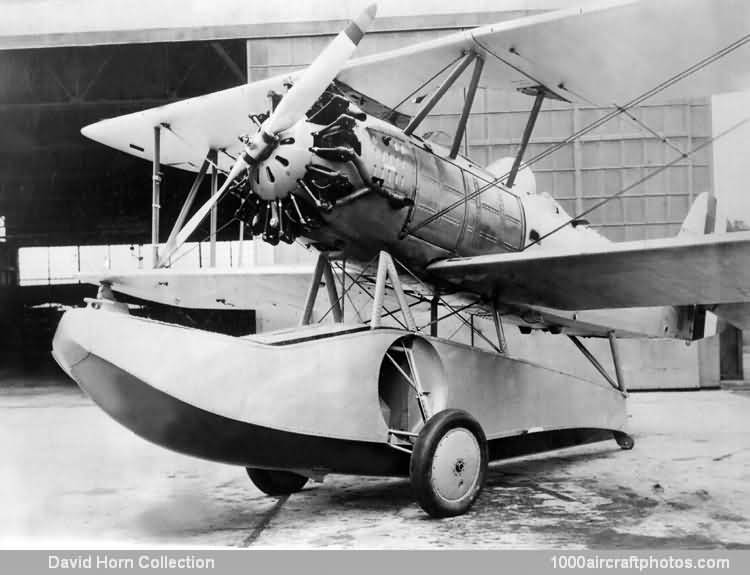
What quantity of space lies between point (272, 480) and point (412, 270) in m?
1.76

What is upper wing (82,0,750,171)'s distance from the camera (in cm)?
468

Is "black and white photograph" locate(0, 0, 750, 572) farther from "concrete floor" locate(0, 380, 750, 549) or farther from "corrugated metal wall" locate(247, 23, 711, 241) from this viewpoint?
"corrugated metal wall" locate(247, 23, 711, 241)

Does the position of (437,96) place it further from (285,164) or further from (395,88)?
(285,164)

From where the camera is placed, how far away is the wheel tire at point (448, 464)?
430cm

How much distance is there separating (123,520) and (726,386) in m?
11.6

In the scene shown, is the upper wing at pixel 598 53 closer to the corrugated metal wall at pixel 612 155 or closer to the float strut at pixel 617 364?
the float strut at pixel 617 364

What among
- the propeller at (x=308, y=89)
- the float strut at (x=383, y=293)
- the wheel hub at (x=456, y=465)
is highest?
the propeller at (x=308, y=89)

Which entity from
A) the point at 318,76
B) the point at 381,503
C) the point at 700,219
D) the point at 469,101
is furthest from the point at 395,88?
the point at 700,219

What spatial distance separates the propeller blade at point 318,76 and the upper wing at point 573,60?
43.6 inches

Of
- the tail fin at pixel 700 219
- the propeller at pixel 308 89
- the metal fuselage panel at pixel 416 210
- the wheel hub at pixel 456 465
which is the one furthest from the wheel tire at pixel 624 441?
the propeller at pixel 308 89

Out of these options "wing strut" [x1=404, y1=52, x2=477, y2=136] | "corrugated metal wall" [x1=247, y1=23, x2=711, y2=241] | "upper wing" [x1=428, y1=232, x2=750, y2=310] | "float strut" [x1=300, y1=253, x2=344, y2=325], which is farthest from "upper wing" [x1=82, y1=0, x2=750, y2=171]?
"corrugated metal wall" [x1=247, y1=23, x2=711, y2=241]

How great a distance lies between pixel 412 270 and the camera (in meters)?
5.37

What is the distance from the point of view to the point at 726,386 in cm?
1314

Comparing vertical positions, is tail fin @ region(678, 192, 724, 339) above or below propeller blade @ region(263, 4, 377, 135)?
below
